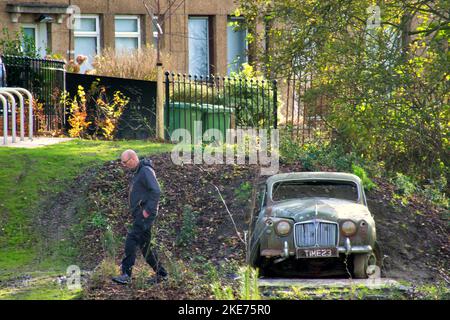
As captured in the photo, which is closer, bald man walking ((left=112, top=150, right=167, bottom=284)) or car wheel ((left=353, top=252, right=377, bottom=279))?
bald man walking ((left=112, top=150, right=167, bottom=284))

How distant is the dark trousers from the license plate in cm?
216

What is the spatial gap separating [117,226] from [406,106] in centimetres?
598

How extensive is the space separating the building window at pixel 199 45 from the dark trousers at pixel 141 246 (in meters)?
22.2

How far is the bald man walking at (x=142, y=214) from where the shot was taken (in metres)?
13.2

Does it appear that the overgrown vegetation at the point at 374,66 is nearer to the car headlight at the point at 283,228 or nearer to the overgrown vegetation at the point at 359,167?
the overgrown vegetation at the point at 359,167

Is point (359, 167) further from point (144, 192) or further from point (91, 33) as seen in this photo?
point (91, 33)

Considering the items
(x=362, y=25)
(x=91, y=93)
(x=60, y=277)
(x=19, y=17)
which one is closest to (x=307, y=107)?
(x=362, y=25)

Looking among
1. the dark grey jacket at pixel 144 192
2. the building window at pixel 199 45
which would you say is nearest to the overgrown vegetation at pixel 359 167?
the dark grey jacket at pixel 144 192

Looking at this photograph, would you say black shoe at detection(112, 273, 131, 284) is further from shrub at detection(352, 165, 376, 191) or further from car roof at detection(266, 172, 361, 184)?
shrub at detection(352, 165, 376, 191)

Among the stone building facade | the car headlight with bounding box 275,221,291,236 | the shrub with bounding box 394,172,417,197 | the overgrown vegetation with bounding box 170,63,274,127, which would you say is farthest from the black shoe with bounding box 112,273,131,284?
the stone building facade

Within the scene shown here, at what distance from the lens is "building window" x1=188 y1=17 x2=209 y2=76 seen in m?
35.5

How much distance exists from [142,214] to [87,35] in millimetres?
20406
